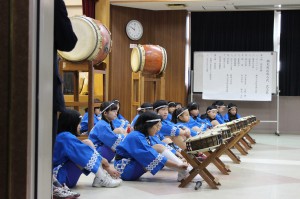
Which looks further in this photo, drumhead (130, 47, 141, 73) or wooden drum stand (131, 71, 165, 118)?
wooden drum stand (131, 71, 165, 118)

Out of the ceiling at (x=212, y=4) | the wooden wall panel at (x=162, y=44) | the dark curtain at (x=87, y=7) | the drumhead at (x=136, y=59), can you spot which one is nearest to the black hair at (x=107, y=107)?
the drumhead at (x=136, y=59)

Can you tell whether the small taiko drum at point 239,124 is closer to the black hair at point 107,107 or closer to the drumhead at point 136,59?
the black hair at point 107,107

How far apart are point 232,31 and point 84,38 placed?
6069mm

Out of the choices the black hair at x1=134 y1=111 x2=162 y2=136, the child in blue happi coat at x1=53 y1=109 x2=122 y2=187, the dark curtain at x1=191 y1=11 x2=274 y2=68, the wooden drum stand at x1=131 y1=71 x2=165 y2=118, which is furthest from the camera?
the dark curtain at x1=191 y1=11 x2=274 y2=68

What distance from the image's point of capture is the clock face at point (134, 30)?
989 centimetres

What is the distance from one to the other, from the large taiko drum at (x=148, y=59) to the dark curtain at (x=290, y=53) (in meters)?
3.67

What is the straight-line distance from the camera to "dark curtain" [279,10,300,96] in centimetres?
989

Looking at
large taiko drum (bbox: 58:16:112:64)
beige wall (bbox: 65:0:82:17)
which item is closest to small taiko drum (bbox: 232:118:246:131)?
large taiko drum (bbox: 58:16:112:64)

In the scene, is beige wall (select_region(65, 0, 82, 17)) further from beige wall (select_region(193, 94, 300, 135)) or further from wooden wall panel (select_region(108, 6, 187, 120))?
beige wall (select_region(193, 94, 300, 135))

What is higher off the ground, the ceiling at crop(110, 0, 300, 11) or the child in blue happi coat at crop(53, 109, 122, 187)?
the ceiling at crop(110, 0, 300, 11)

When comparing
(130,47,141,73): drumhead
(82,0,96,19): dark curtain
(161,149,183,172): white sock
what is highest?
(82,0,96,19): dark curtain

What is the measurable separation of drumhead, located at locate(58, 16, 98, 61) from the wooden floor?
3.99ft

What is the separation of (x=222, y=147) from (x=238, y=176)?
78 cm
